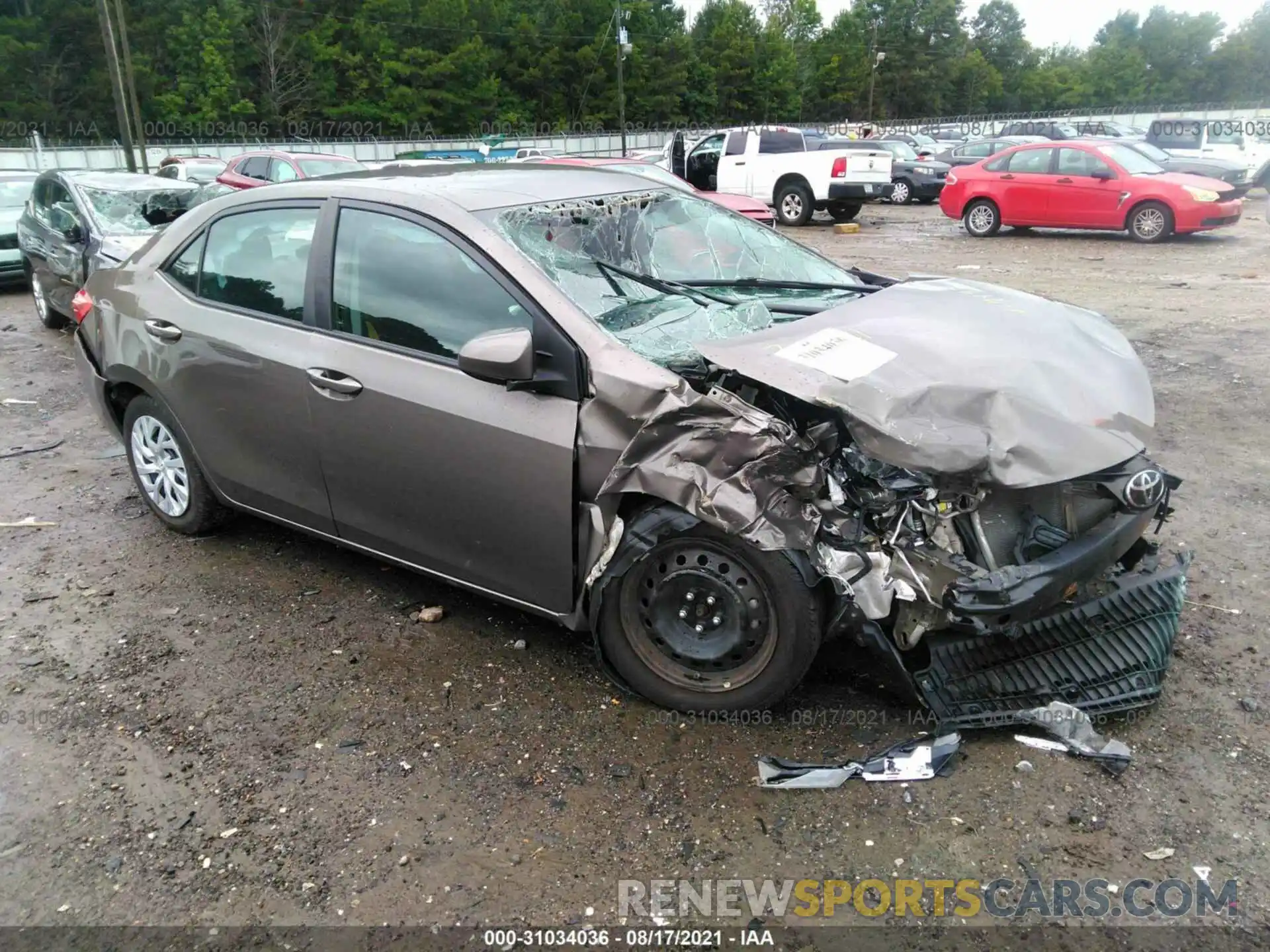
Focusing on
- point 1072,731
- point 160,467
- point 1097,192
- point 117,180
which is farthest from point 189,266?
point 1097,192

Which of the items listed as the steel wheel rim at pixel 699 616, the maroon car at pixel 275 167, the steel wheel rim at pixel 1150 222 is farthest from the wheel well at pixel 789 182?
the steel wheel rim at pixel 699 616

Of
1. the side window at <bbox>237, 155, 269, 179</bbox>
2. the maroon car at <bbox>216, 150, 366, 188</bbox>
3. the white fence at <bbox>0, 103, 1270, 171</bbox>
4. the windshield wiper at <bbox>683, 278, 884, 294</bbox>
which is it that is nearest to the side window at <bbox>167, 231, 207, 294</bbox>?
the windshield wiper at <bbox>683, 278, 884, 294</bbox>

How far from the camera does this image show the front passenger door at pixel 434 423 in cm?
307

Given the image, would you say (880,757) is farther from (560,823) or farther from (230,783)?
(230,783)

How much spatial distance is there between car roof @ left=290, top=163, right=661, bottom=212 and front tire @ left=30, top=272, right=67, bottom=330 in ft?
23.2

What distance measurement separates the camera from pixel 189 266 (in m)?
4.21

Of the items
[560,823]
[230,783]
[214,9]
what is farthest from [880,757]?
[214,9]

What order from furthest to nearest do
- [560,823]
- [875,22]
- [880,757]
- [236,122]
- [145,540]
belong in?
[875,22] < [236,122] < [145,540] < [880,757] < [560,823]

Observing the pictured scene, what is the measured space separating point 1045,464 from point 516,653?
6.63 feet

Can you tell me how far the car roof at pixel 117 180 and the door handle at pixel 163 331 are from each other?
21.2 ft

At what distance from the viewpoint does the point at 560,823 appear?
268cm

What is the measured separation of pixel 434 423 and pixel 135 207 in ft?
25.8

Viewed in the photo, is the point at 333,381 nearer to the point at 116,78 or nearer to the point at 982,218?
the point at 982,218

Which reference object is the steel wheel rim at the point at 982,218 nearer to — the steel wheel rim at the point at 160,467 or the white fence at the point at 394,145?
the white fence at the point at 394,145
